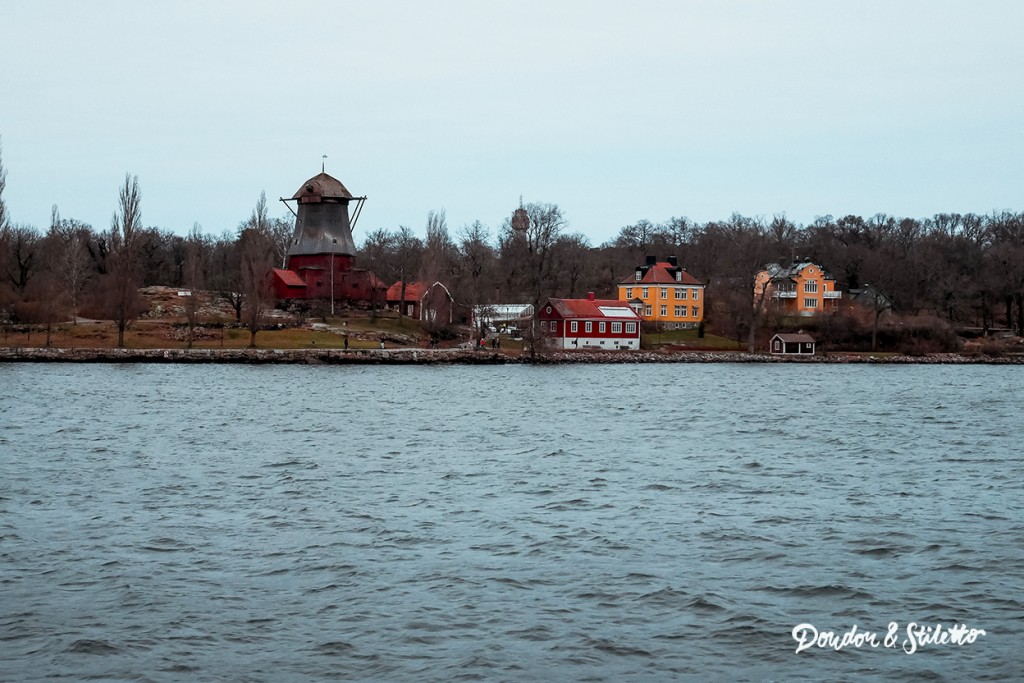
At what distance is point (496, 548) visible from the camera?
1725 centimetres

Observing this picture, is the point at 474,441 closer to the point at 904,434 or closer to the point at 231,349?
the point at 904,434

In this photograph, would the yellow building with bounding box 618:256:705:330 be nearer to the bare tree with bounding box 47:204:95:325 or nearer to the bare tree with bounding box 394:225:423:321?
the bare tree with bounding box 394:225:423:321

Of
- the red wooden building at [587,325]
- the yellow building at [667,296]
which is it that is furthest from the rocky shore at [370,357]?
the yellow building at [667,296]

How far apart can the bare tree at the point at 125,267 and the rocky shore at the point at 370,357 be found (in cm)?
351

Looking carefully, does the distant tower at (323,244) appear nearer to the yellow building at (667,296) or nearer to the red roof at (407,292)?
the red roof at (407,292)

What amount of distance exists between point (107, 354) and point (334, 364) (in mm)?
14374

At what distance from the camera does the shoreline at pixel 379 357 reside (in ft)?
231

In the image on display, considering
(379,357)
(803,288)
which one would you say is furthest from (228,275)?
(803,288)

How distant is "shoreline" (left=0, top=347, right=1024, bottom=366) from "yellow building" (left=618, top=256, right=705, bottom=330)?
1668 centimetres

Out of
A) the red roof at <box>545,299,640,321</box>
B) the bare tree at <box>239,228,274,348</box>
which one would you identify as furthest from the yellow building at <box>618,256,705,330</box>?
the bare tree at <box>239,228,274,348</box>

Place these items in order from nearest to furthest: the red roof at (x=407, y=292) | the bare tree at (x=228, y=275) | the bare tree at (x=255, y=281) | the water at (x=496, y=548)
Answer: the water at (x=496, y=548), the bare tree at (x=255, y=281), the bare tree at (x=228, y=275), the red roof at (x=407, y=292)

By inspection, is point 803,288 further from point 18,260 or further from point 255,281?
point 18,260

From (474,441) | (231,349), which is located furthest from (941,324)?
(474,441)

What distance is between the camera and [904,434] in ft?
113
